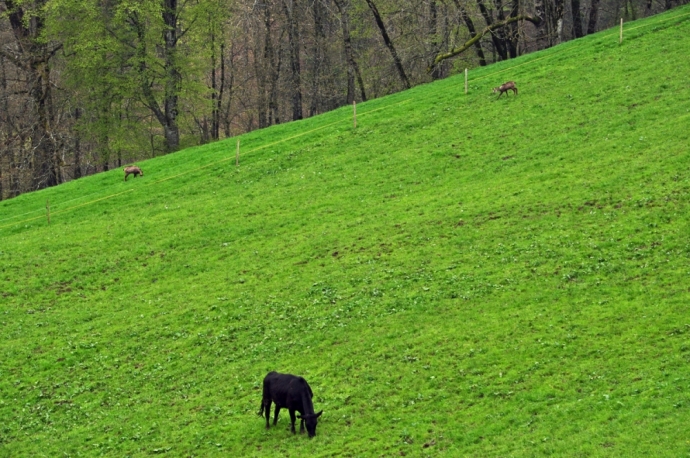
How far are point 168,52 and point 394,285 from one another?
3905 centimetres

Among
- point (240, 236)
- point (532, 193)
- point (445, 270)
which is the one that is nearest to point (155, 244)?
point (240, 236)

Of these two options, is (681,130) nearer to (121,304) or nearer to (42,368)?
(121,304)

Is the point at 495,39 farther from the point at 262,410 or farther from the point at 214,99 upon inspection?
the point at 262,410

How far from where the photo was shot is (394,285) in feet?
92.9

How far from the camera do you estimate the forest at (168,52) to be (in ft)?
188

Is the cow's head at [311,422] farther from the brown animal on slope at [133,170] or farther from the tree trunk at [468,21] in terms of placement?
the tree trunk at [468,21]

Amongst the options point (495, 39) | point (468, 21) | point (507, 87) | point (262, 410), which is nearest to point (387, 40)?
point (468, 21)

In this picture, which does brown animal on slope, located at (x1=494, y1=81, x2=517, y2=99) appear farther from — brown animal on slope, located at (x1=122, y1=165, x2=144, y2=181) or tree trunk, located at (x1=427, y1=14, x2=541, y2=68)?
brown animal on slope, located at (x1=122, y1=165, x2=144, y2=181)

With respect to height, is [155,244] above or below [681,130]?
below

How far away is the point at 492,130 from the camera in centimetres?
4253

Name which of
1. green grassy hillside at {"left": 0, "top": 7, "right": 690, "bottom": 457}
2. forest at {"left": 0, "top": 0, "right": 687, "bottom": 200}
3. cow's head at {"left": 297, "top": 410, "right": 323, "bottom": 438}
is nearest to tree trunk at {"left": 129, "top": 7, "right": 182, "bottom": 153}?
forest at {"left": 0, "top": 0, "right": 687, "bottom": 200}

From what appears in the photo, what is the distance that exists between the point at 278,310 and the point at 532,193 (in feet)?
41.2

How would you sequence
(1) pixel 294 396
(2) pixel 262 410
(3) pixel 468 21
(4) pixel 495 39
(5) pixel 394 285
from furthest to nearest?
1. (4) pixel 495 39
2. (3) pixel 468 21
3. (5) pixel 394 285
4. (2) pixel 262 410
5. (1) pixel 294 396

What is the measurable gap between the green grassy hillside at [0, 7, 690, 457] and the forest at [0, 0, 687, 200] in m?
12.6
